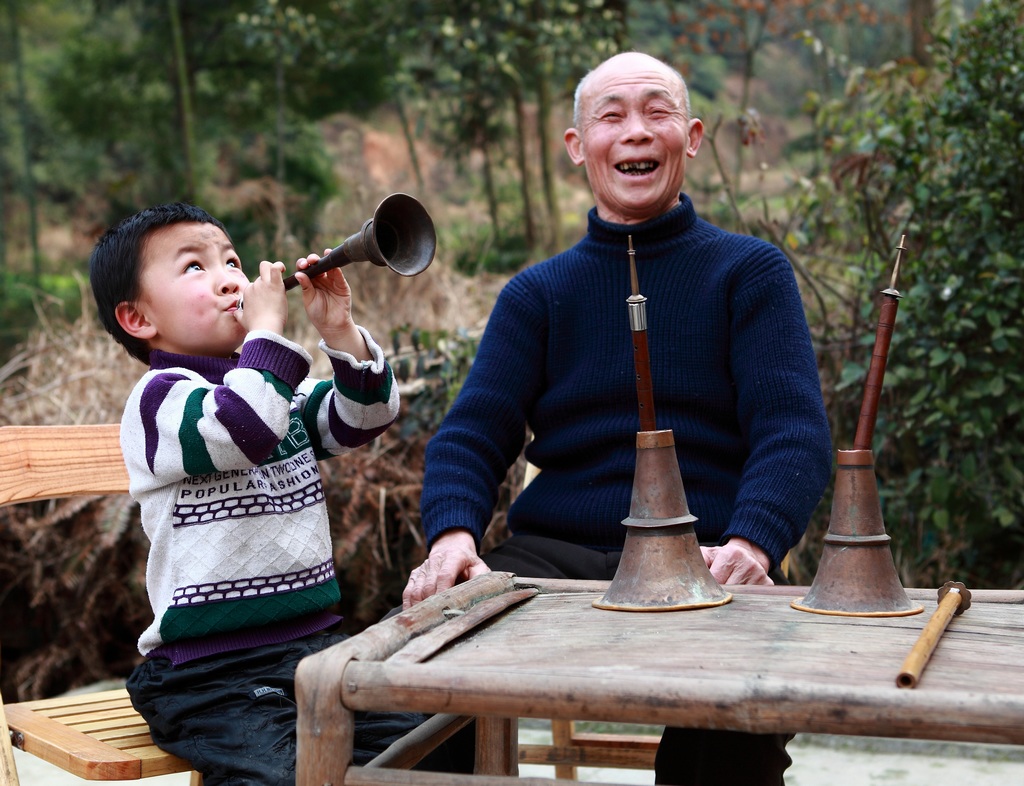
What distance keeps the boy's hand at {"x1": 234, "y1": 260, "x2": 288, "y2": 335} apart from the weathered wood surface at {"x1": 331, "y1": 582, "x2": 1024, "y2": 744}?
672mm

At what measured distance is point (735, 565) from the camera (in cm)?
181

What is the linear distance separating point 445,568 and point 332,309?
483mm

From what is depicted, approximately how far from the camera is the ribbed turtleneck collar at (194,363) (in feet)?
6.20

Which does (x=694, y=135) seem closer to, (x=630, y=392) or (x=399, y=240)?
(x=630, y=392)

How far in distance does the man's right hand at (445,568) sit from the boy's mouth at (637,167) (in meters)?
0.82

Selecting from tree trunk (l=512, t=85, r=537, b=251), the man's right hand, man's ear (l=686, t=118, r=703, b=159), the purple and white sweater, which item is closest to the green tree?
man's ear (l=686, t=118, r=703, b=159)

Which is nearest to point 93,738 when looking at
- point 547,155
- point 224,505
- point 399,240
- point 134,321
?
point 224,505

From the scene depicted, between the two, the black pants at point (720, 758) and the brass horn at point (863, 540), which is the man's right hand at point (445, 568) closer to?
the black pants at point (720, 758)

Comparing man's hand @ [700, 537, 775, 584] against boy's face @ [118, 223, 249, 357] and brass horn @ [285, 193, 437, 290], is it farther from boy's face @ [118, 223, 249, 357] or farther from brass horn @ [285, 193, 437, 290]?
boy's face @ [118, 223, 249, 357]

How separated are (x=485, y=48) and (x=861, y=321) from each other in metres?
5.75

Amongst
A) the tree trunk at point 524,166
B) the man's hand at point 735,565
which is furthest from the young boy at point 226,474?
the tree trunk at point 524,166

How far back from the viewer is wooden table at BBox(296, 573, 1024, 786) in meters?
1.03

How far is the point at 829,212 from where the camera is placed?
4.28 m

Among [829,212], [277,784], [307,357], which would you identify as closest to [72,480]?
[307,357]
